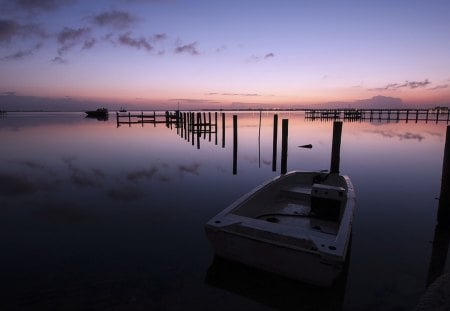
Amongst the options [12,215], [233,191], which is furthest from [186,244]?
[12,215]

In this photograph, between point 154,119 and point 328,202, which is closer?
point 328,202

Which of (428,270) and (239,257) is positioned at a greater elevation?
(239,257)

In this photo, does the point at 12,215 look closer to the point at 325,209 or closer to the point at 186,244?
the point at 186,244

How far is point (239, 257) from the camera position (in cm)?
459

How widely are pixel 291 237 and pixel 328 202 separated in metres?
2.29

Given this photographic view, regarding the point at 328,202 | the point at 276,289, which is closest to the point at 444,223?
the point at 328,202

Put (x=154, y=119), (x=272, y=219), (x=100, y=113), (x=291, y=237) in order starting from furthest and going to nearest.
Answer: (x=100, y=113) < (x=154, y=119) < (x=272, y=219) < (x=291, y=237)

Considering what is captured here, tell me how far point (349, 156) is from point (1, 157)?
2062 centimetres

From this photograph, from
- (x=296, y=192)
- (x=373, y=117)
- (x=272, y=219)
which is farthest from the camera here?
(x=373, y=117)

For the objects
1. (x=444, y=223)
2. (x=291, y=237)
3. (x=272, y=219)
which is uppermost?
(x=291, y=237)

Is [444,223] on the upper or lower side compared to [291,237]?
lower

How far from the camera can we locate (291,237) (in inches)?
160

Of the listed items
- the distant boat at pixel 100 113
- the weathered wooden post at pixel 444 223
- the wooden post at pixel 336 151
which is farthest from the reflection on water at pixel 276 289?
the distant boat at pixel 100 113

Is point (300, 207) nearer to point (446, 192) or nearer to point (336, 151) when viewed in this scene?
point (446, 192)
